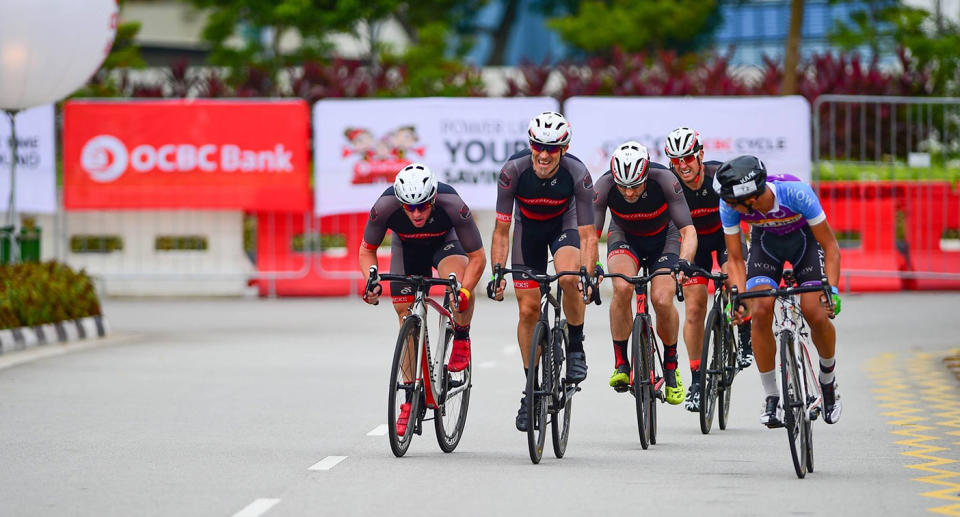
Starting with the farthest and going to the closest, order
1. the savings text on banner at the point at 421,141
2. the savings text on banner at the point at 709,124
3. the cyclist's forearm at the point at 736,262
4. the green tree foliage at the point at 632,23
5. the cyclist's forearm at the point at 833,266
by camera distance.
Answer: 1. the green tree foliage at the point at 632,23
2. the savings text on banner at the point at 421,141
3. the savings text on banner at the point at 709,124
4. the cyclist's forearm at the point at 736,262
5. the cyclist's forearm at the point at 833,266

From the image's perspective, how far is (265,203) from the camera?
25.7 meters

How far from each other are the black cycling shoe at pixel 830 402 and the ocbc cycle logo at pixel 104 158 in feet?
55.2

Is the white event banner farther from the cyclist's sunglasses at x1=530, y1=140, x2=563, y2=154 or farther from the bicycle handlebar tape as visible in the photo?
the bicycle handlebar tape

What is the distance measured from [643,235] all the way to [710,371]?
1126mm

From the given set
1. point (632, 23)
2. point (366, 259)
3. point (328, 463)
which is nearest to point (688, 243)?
point (366, 259)

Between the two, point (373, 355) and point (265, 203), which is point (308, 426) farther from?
point (265, 203)

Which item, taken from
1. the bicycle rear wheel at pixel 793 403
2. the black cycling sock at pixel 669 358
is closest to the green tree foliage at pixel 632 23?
the black cycling sock at pixel 669 358

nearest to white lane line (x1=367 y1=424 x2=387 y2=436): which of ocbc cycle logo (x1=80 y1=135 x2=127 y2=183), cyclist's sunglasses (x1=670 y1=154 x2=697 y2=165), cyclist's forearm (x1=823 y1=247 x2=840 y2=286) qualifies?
cyclist's sunglasses (x1=670 y1=154 x2=697 y2=165)

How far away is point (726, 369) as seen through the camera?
12.4 m

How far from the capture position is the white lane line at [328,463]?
1007 cm

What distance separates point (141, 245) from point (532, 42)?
183 feet

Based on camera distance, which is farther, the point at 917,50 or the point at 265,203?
the point at 917,50

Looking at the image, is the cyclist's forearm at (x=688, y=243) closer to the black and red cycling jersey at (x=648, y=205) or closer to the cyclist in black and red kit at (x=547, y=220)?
the black and red cycling jersey at (x=648, y=205)

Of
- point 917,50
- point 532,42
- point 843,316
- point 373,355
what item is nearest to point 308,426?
point 373,355
